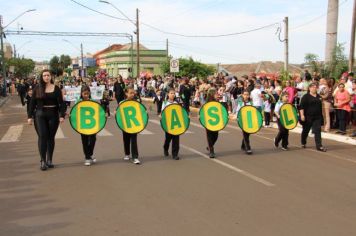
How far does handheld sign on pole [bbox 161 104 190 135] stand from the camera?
32.1 ft

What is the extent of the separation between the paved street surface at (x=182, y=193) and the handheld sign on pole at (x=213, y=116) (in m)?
0.66

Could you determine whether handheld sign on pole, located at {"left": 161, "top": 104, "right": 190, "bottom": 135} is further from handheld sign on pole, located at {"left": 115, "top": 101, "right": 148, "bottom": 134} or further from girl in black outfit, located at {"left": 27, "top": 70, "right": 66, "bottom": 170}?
girl in black outfit, located at {"left": 27, "top": 70, "right": 66, "bottom": 170}

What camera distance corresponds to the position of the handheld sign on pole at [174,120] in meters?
9.78

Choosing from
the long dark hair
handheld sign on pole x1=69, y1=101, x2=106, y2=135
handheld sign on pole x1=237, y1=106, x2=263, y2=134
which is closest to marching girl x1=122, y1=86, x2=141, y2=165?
handheld sign on pole x1=69, y1=101, x2=106, y2=135

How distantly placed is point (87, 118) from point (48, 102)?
0.98m

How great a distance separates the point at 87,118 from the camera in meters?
9.20

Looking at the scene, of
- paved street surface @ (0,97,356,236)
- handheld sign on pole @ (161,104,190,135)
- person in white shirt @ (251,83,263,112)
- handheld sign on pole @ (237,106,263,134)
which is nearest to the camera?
paved street surface @ (0,97,356,236)

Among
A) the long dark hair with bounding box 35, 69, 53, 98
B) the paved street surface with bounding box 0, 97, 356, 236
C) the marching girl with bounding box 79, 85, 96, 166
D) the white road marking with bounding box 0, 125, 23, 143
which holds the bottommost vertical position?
the white road marking with bounding box 0, 125, 23, 143

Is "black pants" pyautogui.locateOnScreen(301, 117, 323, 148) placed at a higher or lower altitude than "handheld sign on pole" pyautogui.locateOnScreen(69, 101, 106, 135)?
lower

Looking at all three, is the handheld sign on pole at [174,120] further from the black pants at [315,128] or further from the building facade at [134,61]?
the building facade at [134,61]

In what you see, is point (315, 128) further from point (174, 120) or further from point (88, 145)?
point (88, 145)

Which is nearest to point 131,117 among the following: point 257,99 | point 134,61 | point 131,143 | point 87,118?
point 131,143

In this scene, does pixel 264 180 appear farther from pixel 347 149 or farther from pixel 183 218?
pixel 347 149

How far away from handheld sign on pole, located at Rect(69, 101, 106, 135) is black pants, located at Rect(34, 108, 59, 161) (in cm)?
50
